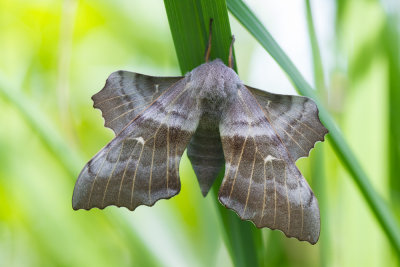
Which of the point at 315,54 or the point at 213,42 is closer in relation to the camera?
the point at 213,42

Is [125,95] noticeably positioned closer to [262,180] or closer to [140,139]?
[140,139]

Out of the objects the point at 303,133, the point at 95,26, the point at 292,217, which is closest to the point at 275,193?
the point at 292,217

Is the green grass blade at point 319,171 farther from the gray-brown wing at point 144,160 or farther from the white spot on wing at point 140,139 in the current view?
the white spot on wing at point 140,139

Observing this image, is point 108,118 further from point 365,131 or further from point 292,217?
point 365,131

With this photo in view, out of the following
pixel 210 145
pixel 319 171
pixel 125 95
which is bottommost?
pixel 319 171

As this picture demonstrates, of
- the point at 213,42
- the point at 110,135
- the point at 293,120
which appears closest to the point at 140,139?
the point at 213,42

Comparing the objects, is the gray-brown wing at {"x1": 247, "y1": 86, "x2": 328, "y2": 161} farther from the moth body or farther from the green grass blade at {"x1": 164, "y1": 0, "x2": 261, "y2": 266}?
the green grass blade at {"x1": 164, "y1": 0, "x2": 261, "y2": 266}

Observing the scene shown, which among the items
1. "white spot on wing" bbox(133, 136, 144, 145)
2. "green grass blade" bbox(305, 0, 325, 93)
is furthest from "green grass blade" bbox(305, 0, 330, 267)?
"white spot on wing" bbox(133, 136, 144, 145)

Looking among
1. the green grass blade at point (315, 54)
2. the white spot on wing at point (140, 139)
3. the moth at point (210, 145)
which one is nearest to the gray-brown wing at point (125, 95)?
the moth at point (210, 145)
